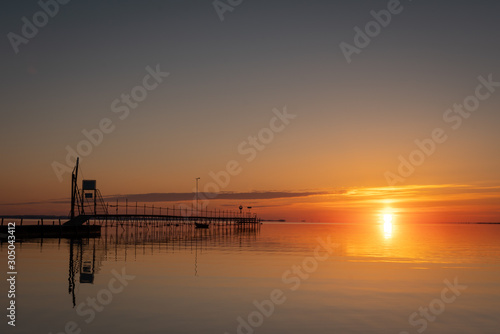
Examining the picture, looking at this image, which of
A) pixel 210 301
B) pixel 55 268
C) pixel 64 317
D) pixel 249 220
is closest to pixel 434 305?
pixel 210 301

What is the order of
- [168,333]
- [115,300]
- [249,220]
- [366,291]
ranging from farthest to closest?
1. [249,220]
2. [366,291]
3. [115,300]
4. [168,333]

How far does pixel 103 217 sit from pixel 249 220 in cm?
8076

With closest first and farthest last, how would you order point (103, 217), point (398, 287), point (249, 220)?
1. point (398, 287)
2. point (103, 217)
3. point (249, 220)

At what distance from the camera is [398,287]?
29.4 m

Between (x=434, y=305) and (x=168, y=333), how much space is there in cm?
1407

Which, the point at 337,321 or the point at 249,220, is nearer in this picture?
the point at 337,321

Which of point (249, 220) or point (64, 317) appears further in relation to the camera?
point (249, 220)

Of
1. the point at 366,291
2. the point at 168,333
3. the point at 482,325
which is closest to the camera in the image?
the point at 168,333

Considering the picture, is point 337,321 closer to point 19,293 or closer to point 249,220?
point 19,293

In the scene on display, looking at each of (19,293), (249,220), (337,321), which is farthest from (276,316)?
(249,220)

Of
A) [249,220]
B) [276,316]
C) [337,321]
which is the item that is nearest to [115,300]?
[276,316]

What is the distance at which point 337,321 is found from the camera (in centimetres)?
2044

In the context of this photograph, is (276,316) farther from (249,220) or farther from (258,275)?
(249,220)

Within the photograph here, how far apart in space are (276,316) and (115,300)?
849cm
